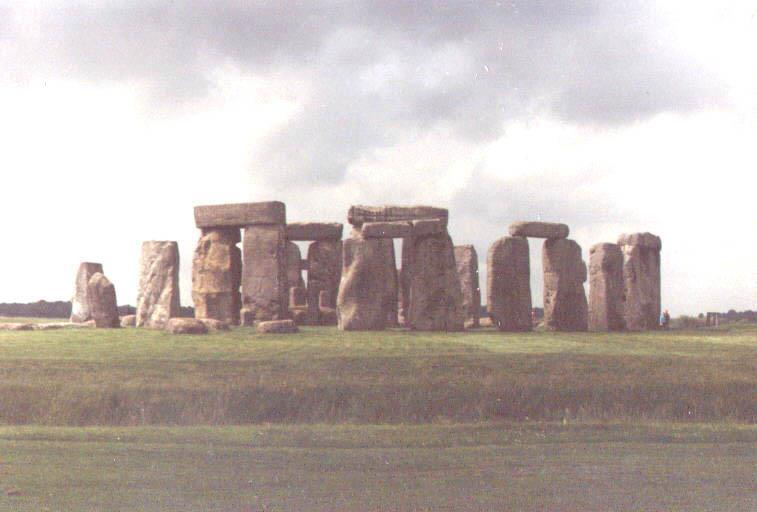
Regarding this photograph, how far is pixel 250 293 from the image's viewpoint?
20359mm

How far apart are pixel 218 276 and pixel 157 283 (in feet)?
4.99

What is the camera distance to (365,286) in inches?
741

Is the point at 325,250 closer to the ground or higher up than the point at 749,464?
higher up

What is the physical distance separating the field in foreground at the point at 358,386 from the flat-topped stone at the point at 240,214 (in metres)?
7.77

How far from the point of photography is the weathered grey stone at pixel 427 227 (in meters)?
19.2

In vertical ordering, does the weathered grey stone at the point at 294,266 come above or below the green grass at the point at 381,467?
above

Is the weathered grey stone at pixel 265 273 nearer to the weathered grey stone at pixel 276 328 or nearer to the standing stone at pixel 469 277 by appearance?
the weathered grey stone at pixel 276 328

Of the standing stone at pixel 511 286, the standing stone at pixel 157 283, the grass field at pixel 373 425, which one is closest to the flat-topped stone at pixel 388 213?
the standing stone at pixel 511 286

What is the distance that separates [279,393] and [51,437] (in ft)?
8.49

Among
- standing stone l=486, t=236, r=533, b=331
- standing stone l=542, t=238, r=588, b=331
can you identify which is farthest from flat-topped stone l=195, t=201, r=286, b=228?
standing stone l=542, t=238, r=588, b=331

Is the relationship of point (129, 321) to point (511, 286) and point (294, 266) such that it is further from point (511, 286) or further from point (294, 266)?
point (511, 286)

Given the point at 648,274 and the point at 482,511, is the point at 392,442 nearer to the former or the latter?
the point at 482,511

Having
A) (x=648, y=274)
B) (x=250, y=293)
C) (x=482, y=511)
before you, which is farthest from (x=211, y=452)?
(x=648, y=274)

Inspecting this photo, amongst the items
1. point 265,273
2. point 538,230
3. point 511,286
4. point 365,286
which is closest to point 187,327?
point 265,273
